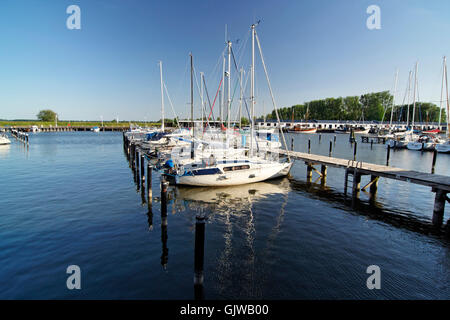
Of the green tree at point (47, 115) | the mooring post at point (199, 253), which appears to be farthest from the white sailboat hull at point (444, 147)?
the green tree at point (47, 115)

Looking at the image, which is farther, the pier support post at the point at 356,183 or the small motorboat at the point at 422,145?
the small motorboat at the point at 422,145

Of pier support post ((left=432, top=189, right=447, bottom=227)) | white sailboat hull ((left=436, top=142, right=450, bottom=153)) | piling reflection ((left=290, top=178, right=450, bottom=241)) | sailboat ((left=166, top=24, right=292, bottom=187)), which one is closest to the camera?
piling reflection ((left=290, top=178, right=450, bottom=241))

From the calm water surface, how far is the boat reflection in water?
0.23 feet

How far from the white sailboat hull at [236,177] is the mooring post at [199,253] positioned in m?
12.4

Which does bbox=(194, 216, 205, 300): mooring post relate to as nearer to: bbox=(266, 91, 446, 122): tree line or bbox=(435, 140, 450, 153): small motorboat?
bbox=(435, 140, 450, 153): small motorboat

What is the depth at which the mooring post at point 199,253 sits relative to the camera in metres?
7.51

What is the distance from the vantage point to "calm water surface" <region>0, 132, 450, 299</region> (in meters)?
8.52

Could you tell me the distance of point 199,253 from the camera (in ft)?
24.7

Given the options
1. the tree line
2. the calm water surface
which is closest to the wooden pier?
the calm water surface

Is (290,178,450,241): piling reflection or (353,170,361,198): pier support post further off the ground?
(353,170,361,198): pier support post

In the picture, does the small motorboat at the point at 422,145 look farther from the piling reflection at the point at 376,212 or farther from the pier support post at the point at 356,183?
the pier support post at the point at 356,183

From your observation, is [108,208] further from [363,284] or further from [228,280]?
[363,284]
